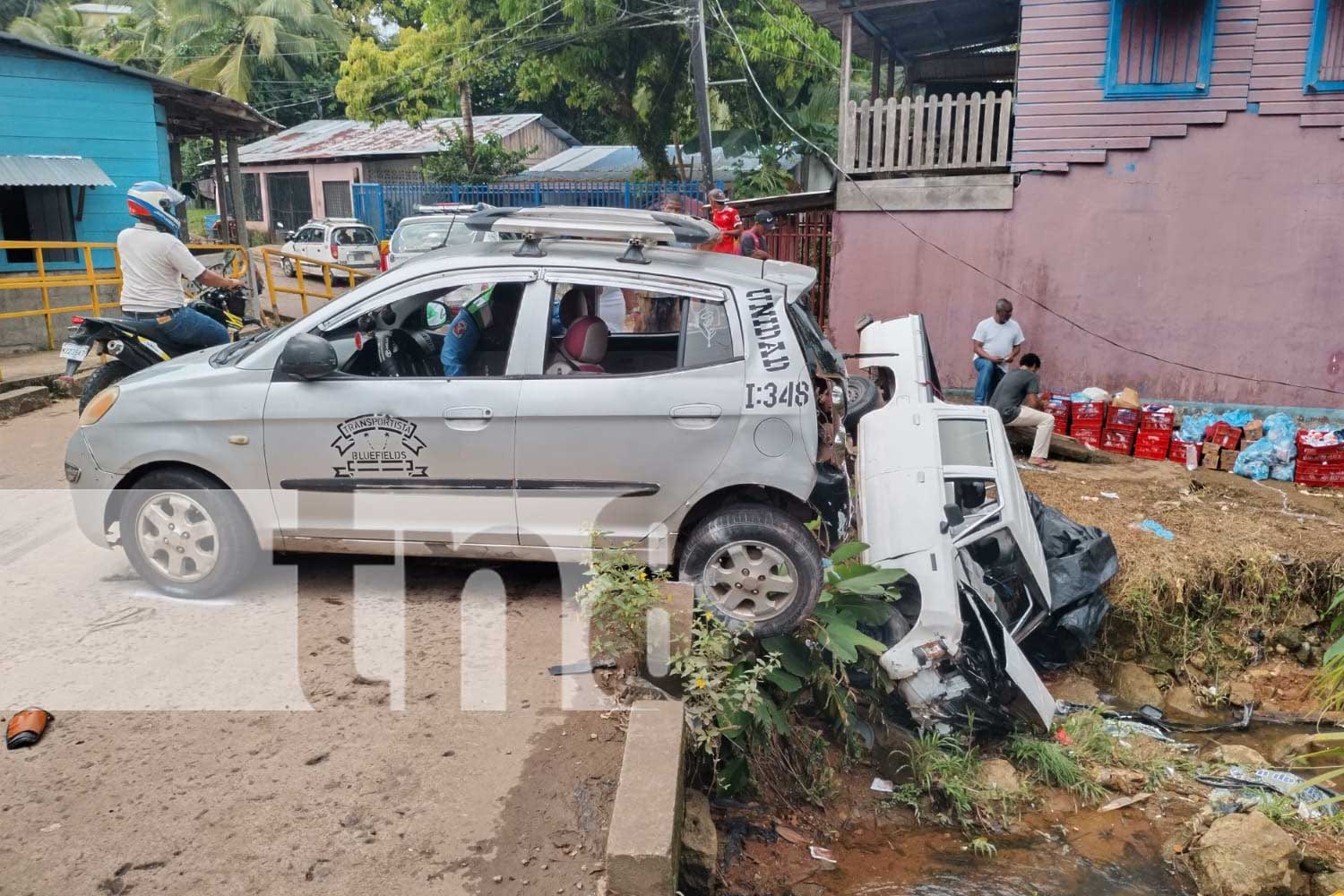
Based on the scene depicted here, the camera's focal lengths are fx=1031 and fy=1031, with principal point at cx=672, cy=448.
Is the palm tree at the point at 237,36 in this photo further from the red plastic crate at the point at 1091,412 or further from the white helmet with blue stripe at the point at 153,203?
the red plastic crate at the point at 1091,412

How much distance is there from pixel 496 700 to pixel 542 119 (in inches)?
1068

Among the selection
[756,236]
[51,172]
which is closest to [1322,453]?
[756,236]

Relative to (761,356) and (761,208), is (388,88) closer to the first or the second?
(761,208)

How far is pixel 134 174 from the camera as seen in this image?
1445 centimetres

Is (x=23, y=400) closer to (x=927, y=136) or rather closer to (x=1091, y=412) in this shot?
(x=927, y=136)

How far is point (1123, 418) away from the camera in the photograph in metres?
9.84

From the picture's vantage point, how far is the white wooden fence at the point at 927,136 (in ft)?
33.8

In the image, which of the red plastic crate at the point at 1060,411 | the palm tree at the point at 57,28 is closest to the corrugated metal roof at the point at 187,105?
the red plastic crate at the point at 1060,411

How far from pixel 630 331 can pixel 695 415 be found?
140 centimetres

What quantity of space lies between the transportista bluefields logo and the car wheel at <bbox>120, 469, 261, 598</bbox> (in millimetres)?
588

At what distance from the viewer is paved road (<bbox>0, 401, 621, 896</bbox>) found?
3.28m

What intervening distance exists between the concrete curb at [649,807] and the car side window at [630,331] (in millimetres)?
1799

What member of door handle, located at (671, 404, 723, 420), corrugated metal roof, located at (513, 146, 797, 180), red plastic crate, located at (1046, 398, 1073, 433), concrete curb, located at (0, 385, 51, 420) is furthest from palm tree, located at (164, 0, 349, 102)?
door handle, located at (671, 404, 723, 420)

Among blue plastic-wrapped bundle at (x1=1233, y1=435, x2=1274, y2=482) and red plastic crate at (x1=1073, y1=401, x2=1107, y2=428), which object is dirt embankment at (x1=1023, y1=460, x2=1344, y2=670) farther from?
red plastic crate at (x1=1073, y1=401, x2=1107, y2=428)
